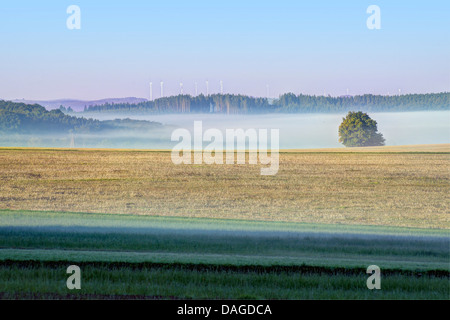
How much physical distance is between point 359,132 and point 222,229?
81.7 m

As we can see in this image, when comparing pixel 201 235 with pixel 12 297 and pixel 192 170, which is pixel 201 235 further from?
pixel 192 170

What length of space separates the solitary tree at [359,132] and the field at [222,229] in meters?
40.7

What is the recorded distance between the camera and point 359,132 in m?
102

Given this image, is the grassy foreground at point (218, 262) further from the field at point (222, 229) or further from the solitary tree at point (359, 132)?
the solitary tree at point (359, 132)

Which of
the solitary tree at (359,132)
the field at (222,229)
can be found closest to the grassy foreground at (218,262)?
the field at (222,229)

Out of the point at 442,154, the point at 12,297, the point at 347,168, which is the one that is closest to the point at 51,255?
the point at 12,297

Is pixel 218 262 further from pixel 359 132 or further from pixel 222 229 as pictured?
pixel 359 132

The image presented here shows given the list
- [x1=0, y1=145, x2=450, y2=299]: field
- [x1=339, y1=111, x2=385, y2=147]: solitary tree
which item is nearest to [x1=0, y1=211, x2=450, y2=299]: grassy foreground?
[x1=0, y1=145, x2=450, y2=299]: field

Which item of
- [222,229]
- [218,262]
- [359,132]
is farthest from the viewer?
[359,132]

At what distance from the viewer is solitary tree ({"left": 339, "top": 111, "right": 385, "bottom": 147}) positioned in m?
102

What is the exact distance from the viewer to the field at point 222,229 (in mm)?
12250

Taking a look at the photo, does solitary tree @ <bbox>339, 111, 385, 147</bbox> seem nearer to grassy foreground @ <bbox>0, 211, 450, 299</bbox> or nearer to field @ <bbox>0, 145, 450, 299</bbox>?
field @ <bbox>0, 145, 450, 299</bbox>

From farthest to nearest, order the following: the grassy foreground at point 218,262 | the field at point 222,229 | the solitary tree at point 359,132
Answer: the solitary tree at point 359,132, the field at point 222,229, the grassy foreground at point 218,262

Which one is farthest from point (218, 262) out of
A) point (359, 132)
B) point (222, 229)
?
point (359, 132)
